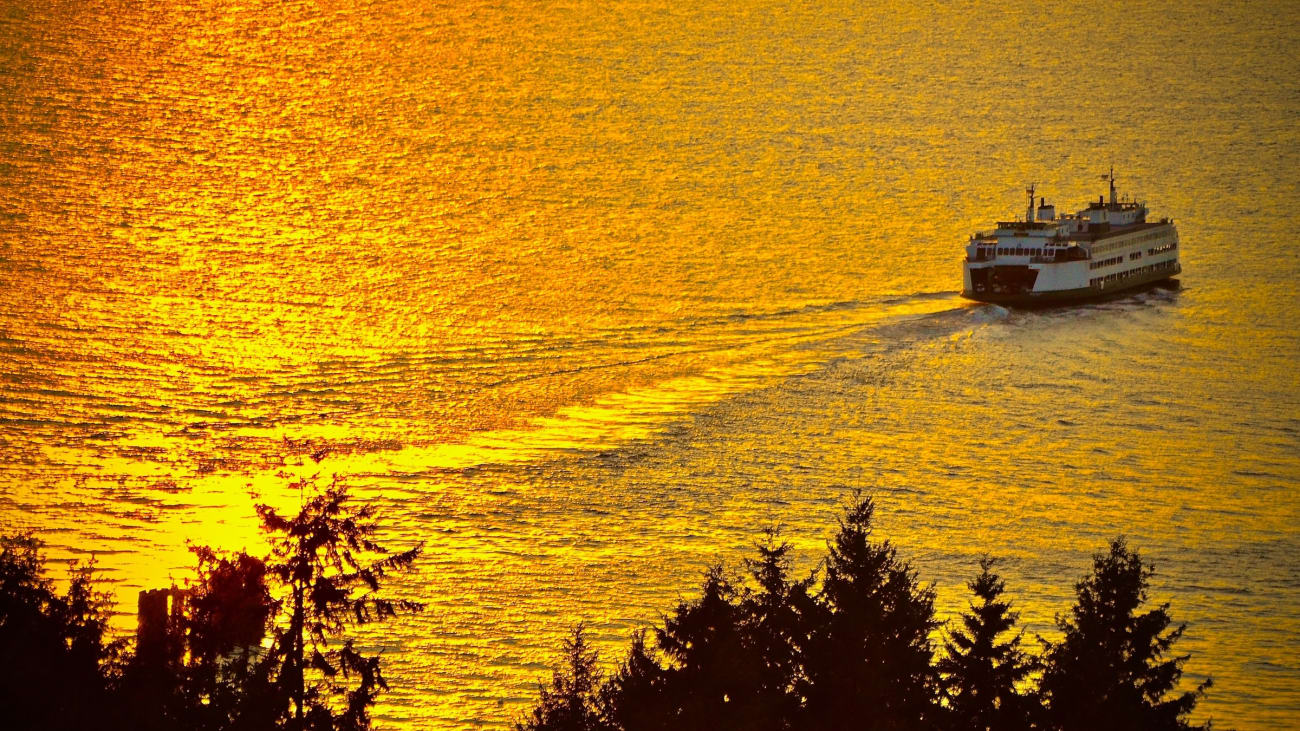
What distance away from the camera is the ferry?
61719 mm

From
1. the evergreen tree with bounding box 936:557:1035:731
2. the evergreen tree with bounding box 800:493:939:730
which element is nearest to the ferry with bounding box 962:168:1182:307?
Result: the evergreen tree with bounding box 800:493:939:730

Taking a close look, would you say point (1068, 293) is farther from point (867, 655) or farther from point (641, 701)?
point (641, 701)

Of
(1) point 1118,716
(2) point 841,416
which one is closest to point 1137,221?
(2) point 841,416

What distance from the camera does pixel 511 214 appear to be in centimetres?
7075

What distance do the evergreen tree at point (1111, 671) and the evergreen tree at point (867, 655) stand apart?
1375mm

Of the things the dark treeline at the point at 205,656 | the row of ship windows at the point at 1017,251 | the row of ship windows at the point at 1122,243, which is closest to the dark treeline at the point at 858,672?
the dark treeline at the point at 205,656

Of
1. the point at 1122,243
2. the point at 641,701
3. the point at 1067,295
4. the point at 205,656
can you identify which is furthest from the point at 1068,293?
the point at 205,656

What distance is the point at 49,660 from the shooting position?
63.3 ft

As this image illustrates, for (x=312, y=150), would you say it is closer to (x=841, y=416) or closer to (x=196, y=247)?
(x=196, y=247)

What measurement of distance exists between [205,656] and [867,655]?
6.91 meters

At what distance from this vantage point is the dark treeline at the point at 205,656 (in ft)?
60.4

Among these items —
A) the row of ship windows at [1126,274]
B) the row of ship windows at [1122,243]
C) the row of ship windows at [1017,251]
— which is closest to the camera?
the row of ship windows at [1017,251]

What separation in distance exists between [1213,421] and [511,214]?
31387 mm

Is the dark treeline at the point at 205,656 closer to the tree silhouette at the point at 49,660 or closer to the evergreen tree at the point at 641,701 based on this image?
the tree silhouette at the point at 49,660
